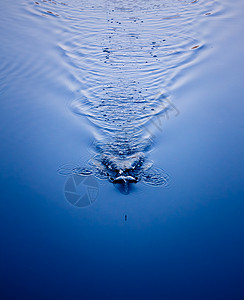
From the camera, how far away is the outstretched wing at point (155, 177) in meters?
3.16

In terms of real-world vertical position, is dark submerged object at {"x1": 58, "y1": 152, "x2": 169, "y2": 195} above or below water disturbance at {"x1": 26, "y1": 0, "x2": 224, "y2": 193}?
below

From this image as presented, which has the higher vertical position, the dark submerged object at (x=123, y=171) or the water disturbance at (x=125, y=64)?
the water disturbance at (x=125, y=64)

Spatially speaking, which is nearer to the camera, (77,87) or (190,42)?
(77,87)

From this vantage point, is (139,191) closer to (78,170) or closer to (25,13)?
(78,170)

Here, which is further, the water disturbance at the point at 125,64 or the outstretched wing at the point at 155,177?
the water disturbance at the point at 125,64

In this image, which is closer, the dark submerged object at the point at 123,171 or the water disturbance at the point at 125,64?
the dark submerged object at the point at 123,171

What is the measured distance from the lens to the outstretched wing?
10.4 ft

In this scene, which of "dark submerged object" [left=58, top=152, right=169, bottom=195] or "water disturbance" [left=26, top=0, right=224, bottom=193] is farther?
"water disturbance" [left=26, top=0, right=224, bottom=193]

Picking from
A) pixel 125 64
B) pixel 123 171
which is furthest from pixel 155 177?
pixel 125 64

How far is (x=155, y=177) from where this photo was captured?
3.20m

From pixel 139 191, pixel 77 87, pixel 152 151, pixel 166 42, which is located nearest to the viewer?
pixel 139 191

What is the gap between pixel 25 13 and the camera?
6.48 meters

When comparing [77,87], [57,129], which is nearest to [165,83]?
[77,87]

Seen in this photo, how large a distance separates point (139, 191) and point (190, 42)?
11.6 ft
